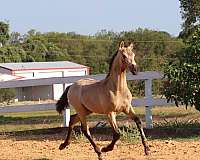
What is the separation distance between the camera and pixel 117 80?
8320 millimetres

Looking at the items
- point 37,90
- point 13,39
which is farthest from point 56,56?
point 37,90

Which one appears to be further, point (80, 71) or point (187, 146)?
point (80, 71)

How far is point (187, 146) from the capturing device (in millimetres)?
9961

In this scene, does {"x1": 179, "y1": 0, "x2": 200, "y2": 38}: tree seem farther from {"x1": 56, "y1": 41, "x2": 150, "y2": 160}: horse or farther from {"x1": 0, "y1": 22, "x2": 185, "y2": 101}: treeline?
{"x1": 0, "y1": 22, "x2": 185, "y2": 101}: treeline

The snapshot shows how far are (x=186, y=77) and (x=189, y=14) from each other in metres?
14.3

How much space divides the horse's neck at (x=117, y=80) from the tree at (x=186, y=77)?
369cm

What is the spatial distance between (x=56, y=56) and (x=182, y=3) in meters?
45.3

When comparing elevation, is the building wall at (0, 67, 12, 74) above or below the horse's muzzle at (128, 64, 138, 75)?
below

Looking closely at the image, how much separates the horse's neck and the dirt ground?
4.08 feet

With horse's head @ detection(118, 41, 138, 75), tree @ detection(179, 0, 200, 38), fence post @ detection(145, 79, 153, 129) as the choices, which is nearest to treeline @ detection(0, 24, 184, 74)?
tree @ detection(179, 0, 200, 38)

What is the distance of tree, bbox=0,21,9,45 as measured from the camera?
216 ft

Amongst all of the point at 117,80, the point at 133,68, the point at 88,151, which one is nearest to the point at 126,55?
the point at 133,68

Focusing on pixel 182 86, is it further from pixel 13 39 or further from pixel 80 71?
pixel 13 39

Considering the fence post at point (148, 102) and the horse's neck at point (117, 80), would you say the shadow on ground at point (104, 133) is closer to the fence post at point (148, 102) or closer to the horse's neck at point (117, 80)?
the fence post at point (148, 102)
